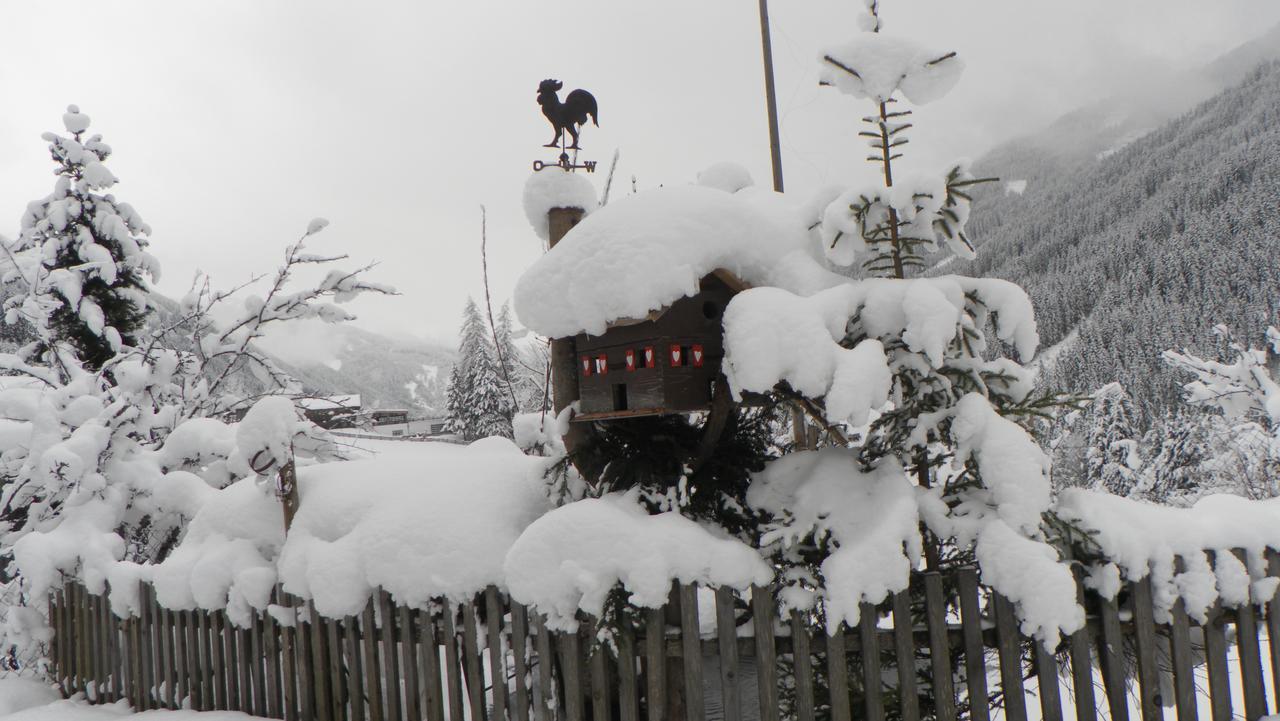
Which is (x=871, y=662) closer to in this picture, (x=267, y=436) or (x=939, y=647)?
(x=939, y=647)

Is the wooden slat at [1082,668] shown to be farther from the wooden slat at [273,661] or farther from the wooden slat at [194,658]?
the wooden slat at [194,658]

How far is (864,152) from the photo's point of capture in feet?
10.2

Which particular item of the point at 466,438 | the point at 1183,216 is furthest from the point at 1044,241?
the point at 466,438

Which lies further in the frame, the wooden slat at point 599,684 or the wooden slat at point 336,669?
the wooden slat at point 336,669

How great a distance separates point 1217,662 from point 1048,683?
0.74 meters

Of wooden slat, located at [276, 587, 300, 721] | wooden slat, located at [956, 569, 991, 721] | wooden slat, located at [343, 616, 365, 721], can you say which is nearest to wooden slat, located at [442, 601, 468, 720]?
wooden slat, located at [343, 616, 365, 721]

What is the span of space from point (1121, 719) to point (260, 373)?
7482 mm

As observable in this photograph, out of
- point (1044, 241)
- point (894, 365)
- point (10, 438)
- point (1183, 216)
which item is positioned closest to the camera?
point (894, 365)

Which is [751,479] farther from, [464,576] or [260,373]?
[260,373]

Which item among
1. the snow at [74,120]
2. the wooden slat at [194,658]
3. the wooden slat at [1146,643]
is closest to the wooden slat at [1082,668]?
the wooden slat at [1146,643]

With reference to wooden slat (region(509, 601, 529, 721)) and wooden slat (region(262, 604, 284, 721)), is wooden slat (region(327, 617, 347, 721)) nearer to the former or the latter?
wooden slat (region(262, 604, 284, 721))

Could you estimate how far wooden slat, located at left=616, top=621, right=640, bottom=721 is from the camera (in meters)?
2.95

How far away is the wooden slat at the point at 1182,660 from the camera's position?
270cm

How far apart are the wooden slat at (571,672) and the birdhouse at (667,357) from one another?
1.02 metres
